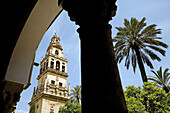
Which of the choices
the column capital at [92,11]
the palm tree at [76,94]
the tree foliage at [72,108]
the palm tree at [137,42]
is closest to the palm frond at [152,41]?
the palm tree at [137,42]

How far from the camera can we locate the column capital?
7.13ft

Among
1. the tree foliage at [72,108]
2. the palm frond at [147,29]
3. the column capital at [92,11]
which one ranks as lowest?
the column capital at [92,11]

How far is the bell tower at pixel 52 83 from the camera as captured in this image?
38500 mm

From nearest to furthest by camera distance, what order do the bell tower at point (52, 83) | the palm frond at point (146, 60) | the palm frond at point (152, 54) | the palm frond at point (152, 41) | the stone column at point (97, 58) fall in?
1. the stone column at point (97, 58)
2. the palm frond at point (152, 41)
3. the palm frond at point (152, 54)
4. the palm frond at point (146, 60)
5. the bell tower at point (52, 83)

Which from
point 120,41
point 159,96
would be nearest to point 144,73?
point 159,96

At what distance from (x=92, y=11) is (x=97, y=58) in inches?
28.9

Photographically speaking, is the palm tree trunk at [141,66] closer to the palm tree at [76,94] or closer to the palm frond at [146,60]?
the palm frond at [146,60]

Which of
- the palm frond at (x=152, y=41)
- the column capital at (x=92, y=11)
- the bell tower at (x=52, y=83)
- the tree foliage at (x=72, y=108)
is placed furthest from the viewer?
the bell tower at (x=52, y=83)

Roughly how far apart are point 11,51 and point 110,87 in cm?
471

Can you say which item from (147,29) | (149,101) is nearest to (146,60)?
(147,29)

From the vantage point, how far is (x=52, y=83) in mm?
43094

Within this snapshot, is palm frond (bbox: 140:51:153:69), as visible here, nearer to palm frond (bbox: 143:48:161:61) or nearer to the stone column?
palm frond (bbox: 143:48:161:61)

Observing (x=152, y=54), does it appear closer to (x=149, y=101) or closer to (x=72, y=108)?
(x=149, y=101)

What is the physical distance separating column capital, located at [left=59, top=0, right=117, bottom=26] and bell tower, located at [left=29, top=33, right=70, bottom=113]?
3654cm
